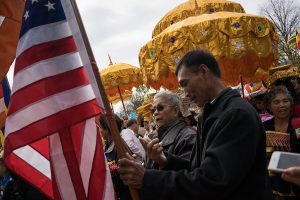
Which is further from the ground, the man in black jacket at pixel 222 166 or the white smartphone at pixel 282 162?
the white smartphone at pixel 282 162

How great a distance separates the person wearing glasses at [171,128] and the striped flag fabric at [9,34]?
Answer: 137 centimetres

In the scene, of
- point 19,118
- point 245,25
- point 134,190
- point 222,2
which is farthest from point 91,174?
point 222,2

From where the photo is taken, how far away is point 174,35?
21.6 feet

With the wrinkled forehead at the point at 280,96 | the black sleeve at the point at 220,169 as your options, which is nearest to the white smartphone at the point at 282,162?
the black sleeve at the point at 220,169

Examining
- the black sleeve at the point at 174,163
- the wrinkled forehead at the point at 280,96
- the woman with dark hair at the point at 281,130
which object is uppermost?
the black sleeve at the point at 174,163

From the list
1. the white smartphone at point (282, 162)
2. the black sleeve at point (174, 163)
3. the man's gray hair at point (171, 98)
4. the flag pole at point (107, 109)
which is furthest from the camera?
the man's gray hair at point (171, 98)

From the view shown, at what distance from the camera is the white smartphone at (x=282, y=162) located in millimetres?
1523

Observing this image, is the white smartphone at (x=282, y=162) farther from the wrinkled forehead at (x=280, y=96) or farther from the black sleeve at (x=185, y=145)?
the wrinkled forehead at (x=280, y=96)

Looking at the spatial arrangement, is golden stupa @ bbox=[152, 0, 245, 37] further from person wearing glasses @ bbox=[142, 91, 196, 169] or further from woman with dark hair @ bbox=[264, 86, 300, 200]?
person wearing glasses @ bbox=[142, 91, 196, 169]

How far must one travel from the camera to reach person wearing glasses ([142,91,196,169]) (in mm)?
3268

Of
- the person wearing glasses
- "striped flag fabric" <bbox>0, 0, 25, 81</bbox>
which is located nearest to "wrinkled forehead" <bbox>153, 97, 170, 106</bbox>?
the person wearing glasses

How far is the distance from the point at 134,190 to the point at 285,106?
2.44 m

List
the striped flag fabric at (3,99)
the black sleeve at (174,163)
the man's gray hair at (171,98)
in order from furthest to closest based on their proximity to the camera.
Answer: the man's gray hair at (171,98)
the striped flag fabric at (3,99)
the black sleeve at (174,163)

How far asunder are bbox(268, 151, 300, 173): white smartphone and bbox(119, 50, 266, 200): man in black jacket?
358 mm
